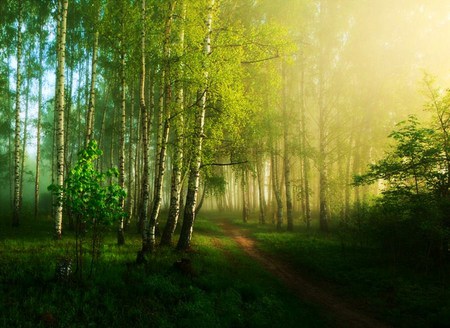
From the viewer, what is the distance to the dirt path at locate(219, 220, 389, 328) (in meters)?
7.29

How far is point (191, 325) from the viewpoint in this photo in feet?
19.6

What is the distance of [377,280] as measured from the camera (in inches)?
384

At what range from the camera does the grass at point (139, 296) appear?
586cm

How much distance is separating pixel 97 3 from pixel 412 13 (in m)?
22.5

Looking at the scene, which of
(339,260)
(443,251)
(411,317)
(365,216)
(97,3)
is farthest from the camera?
(365,216)

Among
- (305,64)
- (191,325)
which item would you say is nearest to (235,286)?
(191,325)

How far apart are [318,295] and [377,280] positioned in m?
2.28

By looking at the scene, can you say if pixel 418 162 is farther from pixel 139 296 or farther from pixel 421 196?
pixel 139 296

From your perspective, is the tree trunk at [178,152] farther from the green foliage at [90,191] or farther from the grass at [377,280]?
the grass at [377,280]

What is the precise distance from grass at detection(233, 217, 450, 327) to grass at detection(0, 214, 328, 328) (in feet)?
6.76

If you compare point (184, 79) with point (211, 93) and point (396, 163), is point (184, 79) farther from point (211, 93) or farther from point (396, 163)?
point (396, 163)

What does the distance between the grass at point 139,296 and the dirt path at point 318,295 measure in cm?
55

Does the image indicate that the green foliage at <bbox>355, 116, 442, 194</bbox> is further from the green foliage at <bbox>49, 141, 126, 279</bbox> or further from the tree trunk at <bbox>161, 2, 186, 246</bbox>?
the green foliage at <bbox>49, 141, 126, 279</bbox>

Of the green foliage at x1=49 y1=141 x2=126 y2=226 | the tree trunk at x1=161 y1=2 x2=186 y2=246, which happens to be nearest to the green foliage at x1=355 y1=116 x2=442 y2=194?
the tree trunk at x1=161 y1=2 x2=186 y2=246
